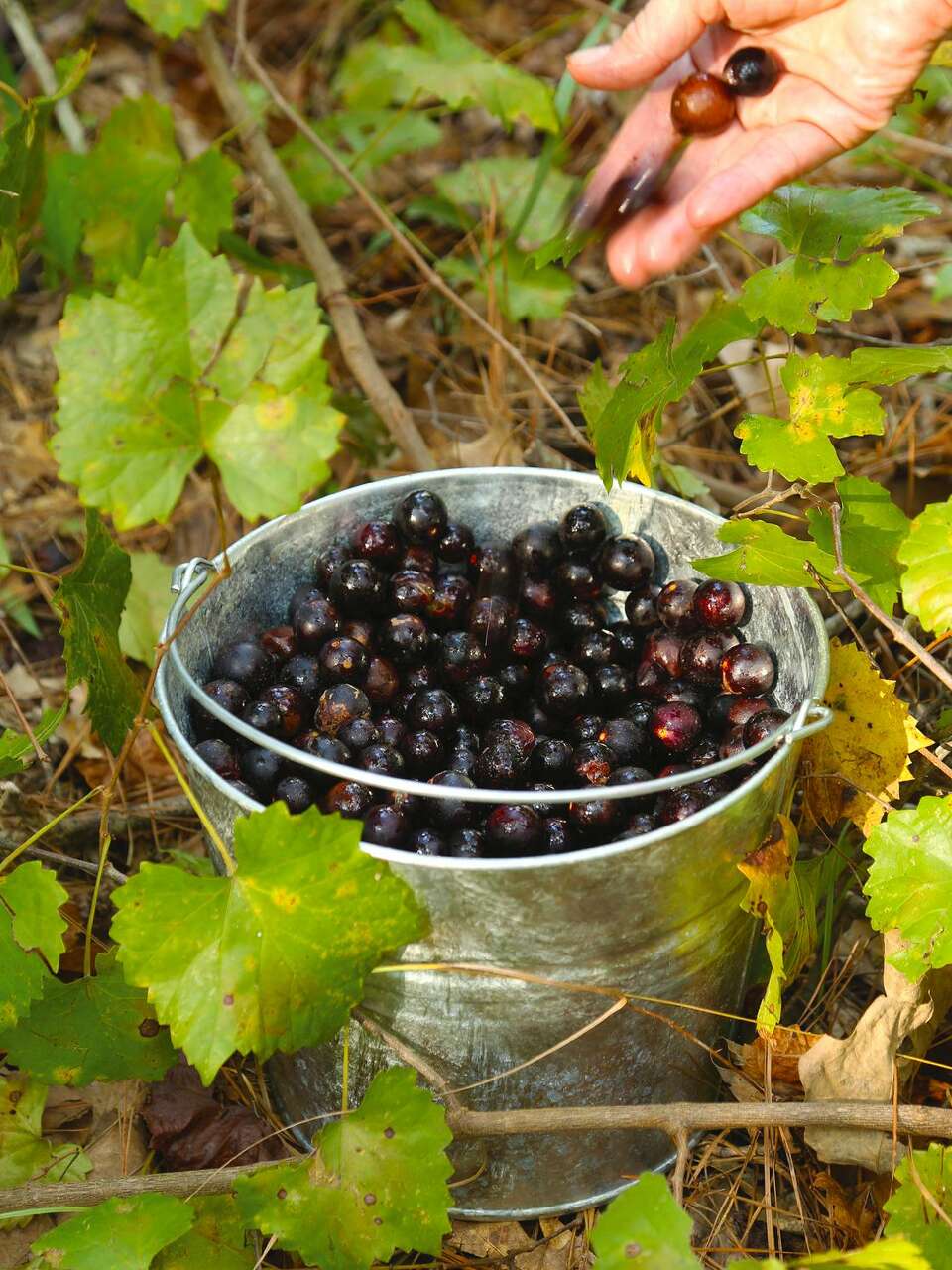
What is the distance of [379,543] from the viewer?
6.14 ft

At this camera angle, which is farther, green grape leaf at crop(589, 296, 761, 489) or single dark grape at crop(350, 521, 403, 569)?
single dark grape at crop(350, 521, 403, 569)

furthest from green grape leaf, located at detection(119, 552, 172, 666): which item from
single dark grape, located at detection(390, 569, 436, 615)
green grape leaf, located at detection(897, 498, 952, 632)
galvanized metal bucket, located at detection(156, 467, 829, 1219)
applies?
green grape leaf, located at detection(897, 498, 952, 632)

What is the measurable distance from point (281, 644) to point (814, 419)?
811mm

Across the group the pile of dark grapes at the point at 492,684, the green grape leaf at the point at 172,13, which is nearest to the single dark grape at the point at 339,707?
the pile of dark grapes at the point at 492,684

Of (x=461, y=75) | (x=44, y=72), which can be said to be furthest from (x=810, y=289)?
(x=44, y=72)

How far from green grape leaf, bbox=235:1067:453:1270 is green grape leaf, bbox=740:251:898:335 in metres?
1.06

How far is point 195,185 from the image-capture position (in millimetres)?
2551

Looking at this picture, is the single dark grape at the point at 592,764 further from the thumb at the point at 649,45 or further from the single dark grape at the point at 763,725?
the thumb at the point at 649,45

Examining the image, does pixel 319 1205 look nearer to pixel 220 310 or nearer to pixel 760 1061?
pixel 760 1061

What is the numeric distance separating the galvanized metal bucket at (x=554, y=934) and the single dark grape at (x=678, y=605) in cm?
7

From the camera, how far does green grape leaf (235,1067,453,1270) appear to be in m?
1.39

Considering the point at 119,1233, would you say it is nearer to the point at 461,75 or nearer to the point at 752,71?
the point at 752,71

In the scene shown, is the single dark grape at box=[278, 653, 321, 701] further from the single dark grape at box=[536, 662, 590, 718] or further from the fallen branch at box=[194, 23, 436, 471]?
the fallen branch at box=[194, 23, 436, 471]

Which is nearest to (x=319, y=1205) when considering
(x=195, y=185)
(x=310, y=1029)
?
(x=310, y=1029)
